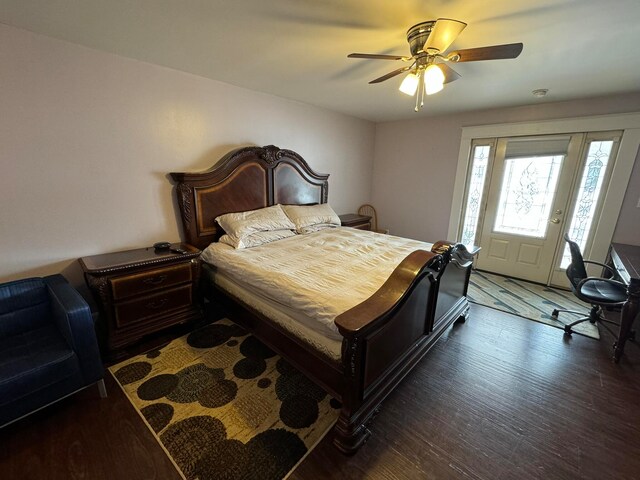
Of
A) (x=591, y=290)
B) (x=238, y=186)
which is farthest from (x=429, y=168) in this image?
(x=238, y=186)

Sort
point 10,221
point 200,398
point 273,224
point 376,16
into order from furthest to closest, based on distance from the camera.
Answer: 1. point 273,224
2. point 10,221
3. point 200,398
4. point 376,16

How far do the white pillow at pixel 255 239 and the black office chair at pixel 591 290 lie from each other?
9.43ft

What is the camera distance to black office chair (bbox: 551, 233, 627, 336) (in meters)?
2.31

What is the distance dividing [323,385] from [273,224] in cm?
185

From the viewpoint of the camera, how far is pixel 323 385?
160 cm

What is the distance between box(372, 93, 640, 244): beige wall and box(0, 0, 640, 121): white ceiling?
25.6 inches

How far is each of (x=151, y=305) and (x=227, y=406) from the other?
1.09 meters

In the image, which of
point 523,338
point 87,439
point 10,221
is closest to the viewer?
point 87,439

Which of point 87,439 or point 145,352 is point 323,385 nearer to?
point 87,439

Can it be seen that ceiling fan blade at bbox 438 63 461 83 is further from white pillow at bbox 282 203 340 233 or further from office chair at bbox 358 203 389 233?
office chair at bbox 358 203 389 233

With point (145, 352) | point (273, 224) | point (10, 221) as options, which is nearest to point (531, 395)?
point (273, 224)

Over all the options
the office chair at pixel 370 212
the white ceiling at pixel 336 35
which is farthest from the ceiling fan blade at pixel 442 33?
the office chair at pixel 370 212

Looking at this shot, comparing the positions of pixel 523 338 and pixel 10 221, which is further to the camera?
pixel 523 338

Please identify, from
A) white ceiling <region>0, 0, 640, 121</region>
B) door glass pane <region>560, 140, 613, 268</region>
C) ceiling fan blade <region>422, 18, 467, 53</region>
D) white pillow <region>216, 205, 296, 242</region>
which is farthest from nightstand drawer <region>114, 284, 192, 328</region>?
door glass pane <region>560, 140, 613, 268</region>
